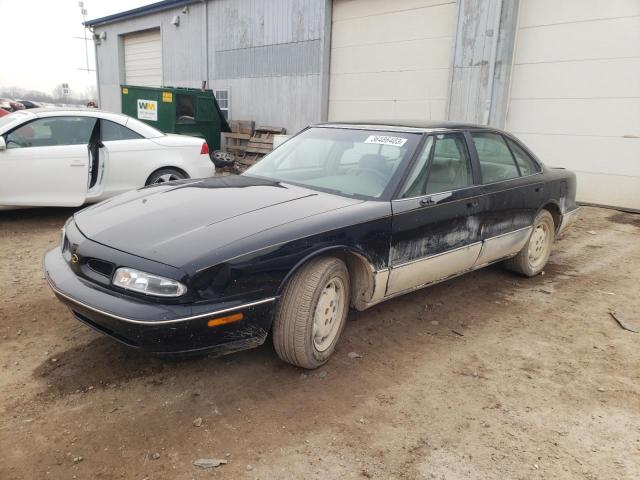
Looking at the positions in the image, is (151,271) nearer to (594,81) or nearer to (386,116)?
(594,81)

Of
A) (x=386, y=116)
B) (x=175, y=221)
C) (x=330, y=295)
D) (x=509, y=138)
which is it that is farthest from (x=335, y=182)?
(x=386, y=116)

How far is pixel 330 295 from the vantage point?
3.02 meters

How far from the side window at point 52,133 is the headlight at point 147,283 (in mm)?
4213

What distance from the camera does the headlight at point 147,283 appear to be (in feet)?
7.98

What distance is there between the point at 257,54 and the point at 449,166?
10762 millimetres

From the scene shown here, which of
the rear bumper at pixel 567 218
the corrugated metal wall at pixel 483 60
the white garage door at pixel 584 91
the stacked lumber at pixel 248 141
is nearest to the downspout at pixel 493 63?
the corrugated metal wall at pixel 483 60

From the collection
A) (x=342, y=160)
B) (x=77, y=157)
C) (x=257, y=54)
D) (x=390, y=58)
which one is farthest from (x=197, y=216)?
(x=257, y=54)

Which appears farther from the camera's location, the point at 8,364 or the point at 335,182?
the point at 335,182

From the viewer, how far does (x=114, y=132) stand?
6.35 m

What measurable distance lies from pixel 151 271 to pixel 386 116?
8.71 meters

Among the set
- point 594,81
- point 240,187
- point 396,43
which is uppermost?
point 396,43

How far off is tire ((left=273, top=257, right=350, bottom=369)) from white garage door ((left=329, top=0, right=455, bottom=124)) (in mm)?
7124

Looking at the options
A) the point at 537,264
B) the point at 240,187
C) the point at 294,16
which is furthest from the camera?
the point at 294,16

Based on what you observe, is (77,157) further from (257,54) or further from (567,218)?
(257,54)
